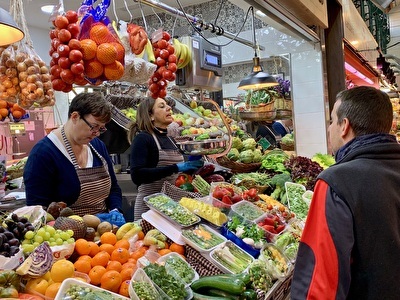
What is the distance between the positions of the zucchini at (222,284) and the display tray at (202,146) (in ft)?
5.75

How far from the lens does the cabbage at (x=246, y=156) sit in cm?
505

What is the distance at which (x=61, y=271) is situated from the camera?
1867 mm

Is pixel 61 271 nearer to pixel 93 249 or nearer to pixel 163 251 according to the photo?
pixel 93 249

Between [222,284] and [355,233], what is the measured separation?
0.71m

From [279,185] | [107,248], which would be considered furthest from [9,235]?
[279,185]

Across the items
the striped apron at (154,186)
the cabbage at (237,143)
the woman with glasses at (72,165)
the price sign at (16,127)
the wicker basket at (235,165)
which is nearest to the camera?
the woman with glasses at (72,165)

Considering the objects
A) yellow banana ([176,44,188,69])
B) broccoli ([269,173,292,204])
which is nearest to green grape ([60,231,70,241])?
broccoli ([269,173,292,204])

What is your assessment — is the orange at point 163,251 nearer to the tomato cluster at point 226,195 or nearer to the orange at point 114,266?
the orange at point 114,266

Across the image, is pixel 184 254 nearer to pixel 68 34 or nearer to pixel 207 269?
pixel 207 269

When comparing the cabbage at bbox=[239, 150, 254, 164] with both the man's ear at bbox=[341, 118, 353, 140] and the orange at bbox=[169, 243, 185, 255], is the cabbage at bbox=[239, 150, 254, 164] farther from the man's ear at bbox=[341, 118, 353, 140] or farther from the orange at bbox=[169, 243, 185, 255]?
the man's ear at bbox=[341, 118, 353, 140]

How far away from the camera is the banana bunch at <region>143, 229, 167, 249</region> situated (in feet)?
8.07

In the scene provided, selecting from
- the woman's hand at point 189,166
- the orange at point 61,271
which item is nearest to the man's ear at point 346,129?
the orange at point 61,271

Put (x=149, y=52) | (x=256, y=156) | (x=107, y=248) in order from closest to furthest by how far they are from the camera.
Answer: (x=107, y=248)
(x=149, y=52)
(x=256, y=156)

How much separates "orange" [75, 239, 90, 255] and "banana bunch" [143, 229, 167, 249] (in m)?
0.41
